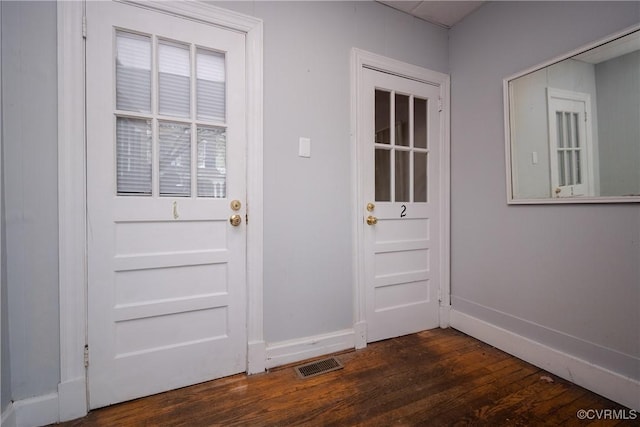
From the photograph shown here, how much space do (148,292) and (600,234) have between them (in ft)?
8.14

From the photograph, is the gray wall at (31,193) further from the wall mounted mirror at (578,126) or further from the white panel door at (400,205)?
the wall mounted mirror at (578,126)

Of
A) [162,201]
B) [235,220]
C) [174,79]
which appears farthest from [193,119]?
[235,220]

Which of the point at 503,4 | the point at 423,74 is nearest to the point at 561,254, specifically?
the point at 423,74

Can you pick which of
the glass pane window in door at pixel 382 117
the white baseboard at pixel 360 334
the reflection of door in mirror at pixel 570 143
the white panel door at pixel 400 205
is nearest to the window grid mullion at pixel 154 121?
the white panel door at pixel 400 205

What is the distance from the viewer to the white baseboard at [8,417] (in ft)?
3.72

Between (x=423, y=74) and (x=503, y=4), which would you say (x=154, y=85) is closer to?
(x=423, y=74)

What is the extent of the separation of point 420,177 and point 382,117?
1.92ft

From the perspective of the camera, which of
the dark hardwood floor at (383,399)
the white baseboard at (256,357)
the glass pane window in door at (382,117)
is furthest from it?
the glass pane window in door at (382,117)

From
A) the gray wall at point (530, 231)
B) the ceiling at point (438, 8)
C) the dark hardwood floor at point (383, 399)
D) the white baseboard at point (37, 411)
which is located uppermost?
the ceiling at point (438, 8)

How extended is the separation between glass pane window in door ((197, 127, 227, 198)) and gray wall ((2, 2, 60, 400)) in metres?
0.64

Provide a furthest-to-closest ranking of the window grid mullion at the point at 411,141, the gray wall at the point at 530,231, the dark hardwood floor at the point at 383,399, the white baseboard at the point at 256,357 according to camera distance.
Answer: the window grid mullion at the point at 411,141 < the white baseboard at the point at 256,357 < the gray wall at the point at 530,231 < the dark hardwood floor at the point at 383,399

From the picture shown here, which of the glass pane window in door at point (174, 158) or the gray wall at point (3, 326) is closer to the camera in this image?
the gray wall at point (3, 326)

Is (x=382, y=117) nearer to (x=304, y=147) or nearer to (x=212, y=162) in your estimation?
(x=304, y=147)

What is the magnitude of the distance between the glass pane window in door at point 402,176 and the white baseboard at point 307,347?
109 centimetres
